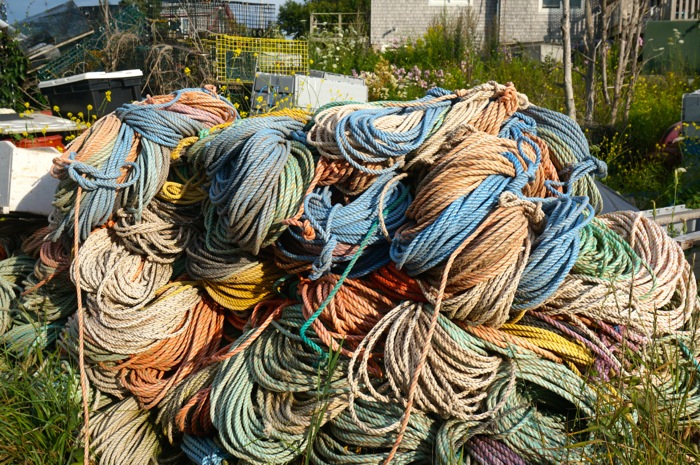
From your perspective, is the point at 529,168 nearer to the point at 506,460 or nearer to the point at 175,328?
the point at 506,460

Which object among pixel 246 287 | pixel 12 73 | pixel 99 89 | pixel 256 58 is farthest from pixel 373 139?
pixel 12 73

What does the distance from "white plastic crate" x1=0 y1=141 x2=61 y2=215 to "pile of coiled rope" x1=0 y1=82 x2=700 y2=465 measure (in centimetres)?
51

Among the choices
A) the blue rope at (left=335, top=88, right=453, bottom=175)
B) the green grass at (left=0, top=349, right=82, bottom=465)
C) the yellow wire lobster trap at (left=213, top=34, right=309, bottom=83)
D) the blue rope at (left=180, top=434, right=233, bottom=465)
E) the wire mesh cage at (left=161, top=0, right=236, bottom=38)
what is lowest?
the blue rope at (left=180, top=434, right=233, bottom=465)

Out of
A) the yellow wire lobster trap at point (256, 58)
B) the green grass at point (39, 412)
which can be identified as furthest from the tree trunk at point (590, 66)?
the green grass at point (39, 412)

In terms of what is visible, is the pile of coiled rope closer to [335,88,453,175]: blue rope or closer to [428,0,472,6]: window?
[335,88,453,175]: blue rope

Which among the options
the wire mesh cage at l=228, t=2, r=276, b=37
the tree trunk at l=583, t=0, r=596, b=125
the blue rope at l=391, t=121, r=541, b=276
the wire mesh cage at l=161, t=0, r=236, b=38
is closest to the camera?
the blue rope at l=391, t=121, r=541, b=276

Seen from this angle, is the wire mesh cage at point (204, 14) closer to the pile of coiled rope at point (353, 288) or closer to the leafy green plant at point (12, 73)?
the leafy green plant at point (12, 73)

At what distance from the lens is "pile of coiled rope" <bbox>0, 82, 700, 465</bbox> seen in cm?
250

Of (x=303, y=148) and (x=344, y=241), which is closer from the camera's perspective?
(x=344, y=241)

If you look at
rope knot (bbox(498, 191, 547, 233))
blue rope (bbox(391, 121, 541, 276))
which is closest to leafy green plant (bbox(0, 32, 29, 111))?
blue rope (bbox(391, 121, 541, 276))

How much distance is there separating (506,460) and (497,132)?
4.54 ft

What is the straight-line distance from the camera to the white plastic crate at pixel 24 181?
379 cm

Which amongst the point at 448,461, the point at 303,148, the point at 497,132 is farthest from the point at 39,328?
the point at 497,132

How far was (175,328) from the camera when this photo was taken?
3125 millimetres
